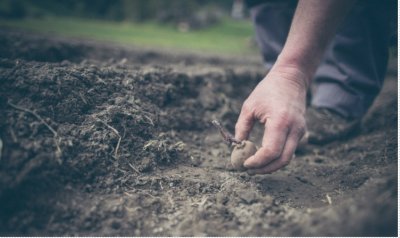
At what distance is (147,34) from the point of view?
7727 millimetres

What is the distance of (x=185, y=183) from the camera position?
1.82 meters

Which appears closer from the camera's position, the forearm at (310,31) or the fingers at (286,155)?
the fingers at (286,155)

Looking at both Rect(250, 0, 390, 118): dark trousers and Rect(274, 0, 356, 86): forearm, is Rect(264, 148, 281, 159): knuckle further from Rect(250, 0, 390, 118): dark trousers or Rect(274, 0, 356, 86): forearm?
Rect(250, 0, 390, 118): dark trousers

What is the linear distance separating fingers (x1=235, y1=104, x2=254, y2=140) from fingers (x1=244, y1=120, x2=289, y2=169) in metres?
0.17

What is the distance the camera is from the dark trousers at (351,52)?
275cm

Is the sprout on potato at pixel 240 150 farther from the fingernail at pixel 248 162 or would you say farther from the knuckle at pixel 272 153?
the knuckle at pixel 272 153

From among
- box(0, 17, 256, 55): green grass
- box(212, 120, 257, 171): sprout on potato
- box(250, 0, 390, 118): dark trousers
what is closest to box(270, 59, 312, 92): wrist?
box(212, 120, 257, 171): sprout on potato

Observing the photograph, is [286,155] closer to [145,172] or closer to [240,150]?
[240,150]

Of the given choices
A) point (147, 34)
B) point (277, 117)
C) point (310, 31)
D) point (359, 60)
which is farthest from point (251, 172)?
point (147, 34)

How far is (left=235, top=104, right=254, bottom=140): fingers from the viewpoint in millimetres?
1818

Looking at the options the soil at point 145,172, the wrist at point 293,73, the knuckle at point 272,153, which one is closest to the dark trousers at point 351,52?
the soil at point 145,172

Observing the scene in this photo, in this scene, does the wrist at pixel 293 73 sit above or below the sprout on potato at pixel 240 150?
above

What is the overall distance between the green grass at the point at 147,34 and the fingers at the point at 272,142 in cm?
430

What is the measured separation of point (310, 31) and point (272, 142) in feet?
→ 2.50
